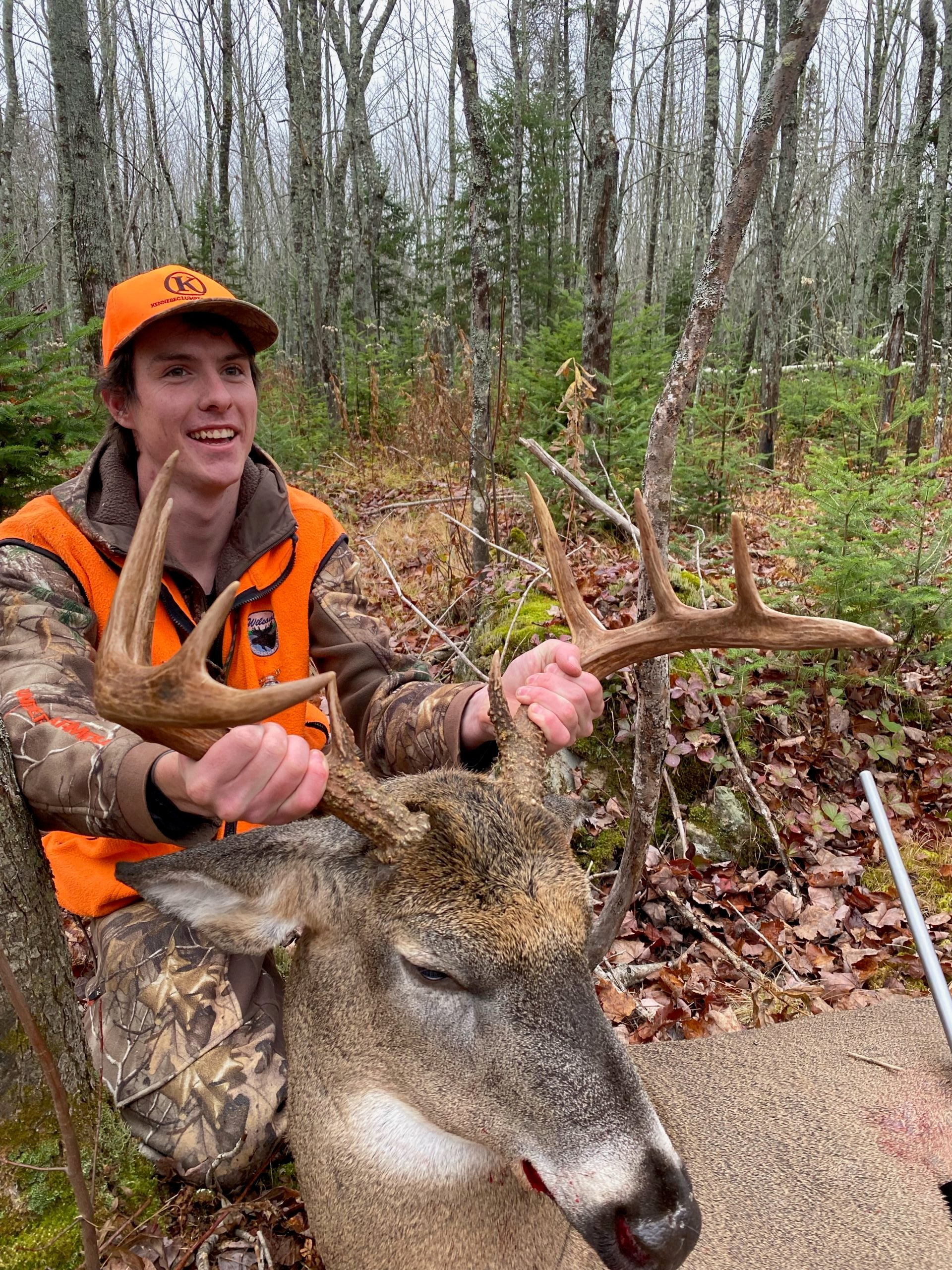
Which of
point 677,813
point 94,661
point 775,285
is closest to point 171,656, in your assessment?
point 94,661

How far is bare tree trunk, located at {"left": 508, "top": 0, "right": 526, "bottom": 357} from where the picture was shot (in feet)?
55.4

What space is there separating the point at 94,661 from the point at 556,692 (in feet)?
4.41

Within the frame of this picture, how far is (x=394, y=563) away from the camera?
7.71 metres

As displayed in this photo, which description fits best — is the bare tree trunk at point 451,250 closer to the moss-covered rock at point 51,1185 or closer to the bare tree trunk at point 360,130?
the bare tree trunk at point 360,130

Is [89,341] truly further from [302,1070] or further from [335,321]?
[335,321]

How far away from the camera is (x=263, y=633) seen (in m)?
3.21

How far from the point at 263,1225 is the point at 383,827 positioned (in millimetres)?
1474

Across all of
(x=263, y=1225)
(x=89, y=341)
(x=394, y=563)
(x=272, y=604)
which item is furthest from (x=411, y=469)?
(x=263, y=1225)

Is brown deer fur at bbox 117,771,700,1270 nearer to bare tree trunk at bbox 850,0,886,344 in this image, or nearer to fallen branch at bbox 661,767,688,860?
fallen branch at bbox 661,767,688,860

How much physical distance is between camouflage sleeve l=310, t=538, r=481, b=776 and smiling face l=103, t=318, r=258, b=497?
22.7 inches

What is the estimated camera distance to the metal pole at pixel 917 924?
2.56m

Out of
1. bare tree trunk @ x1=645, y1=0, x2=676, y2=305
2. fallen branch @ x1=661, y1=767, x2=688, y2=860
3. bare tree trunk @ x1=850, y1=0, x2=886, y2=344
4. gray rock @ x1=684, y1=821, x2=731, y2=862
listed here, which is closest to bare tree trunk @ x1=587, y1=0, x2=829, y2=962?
fallen branch @ x1=661, y1=767, x2=688, y2=860

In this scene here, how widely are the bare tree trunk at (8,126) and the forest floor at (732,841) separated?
19321 millimetres

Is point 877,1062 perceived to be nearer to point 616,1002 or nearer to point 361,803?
point 616,1002
